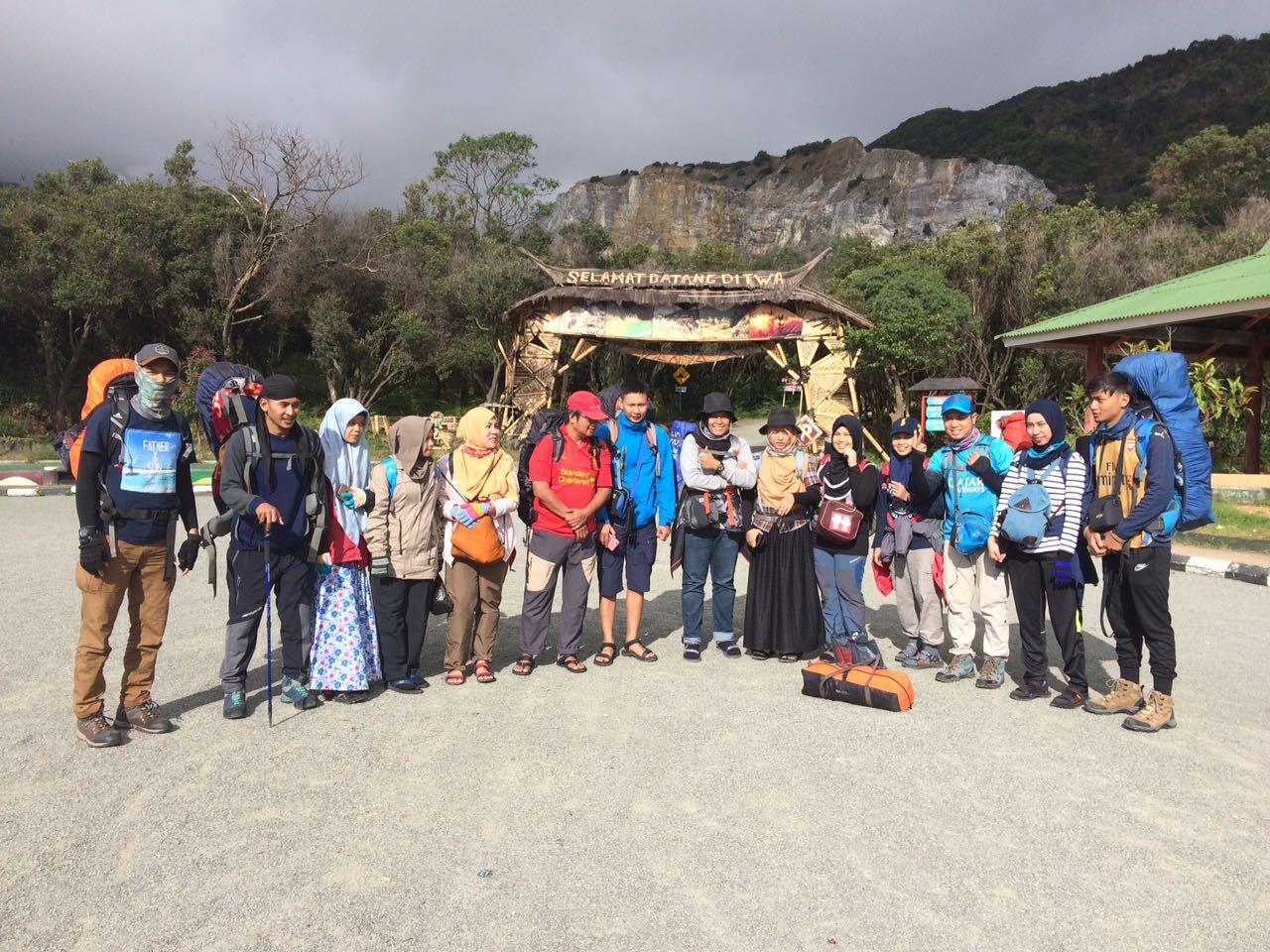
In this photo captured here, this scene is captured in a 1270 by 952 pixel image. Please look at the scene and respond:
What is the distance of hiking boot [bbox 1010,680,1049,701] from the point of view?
4.98 meters

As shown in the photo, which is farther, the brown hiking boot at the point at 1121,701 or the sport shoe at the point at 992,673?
the sport shoe at the point at 992,673

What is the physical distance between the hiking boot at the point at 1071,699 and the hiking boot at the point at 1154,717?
296mm

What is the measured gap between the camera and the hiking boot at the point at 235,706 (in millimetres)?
4516

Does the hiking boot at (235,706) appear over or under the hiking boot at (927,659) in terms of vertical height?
over

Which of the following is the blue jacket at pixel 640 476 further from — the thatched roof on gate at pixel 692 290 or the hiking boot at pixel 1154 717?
the thatched roof on gate at pixel 692 290

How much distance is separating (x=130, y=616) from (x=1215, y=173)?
167ft

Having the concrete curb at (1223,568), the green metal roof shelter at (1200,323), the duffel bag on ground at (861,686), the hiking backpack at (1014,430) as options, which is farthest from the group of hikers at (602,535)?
the green metal roof shelter at (1200,323)

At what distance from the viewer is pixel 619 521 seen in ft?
18.7

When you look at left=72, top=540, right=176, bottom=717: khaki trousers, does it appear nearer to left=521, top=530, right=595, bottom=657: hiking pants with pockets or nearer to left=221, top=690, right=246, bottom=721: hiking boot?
left=221, top=690, right=246, bottom=721: hiking boot

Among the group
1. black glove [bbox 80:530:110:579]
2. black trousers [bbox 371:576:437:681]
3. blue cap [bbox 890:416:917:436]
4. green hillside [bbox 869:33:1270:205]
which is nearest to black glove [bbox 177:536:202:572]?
black glove [bbox 80:530:110:579]

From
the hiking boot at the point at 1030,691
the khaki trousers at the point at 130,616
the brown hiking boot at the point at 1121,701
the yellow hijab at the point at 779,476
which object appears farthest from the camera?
the yellow hijab at the point at 779,476

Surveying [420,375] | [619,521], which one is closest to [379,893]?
[619,521]

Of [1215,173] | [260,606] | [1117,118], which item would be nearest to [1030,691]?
[260,606]

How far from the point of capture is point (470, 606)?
5.22 m
